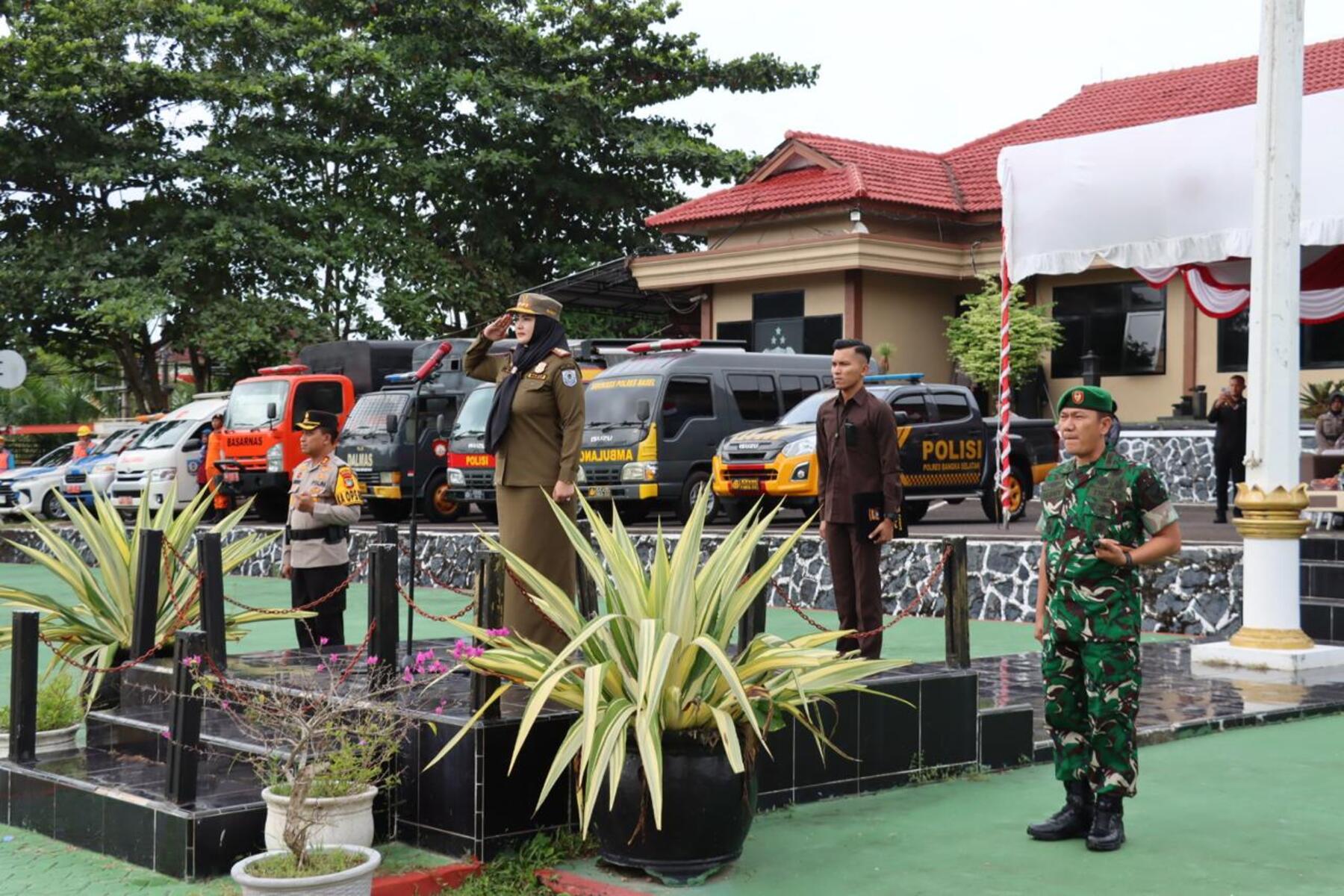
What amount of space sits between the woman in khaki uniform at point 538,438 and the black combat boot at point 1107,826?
272 cm

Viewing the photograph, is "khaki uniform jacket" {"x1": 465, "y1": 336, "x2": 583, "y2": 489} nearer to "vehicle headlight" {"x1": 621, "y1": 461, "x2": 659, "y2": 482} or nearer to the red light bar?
"vehicle headlight" {"x1": 621, "y1": 461, "x2": 659, "y2": 482}

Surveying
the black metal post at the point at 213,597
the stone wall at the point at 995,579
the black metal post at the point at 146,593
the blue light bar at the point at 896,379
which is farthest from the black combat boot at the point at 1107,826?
the blue light bar at the point at 896,379

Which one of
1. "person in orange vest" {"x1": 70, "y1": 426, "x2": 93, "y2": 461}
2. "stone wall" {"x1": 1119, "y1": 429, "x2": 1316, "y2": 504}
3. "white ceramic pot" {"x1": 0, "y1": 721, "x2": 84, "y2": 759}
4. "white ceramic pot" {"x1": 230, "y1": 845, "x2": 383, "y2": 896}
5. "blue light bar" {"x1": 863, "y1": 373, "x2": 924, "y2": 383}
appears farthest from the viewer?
"person in orange vest" {"x1": 70, "y1": 426, "x2": 93, "y2": 461}

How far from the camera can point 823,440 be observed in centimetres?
931

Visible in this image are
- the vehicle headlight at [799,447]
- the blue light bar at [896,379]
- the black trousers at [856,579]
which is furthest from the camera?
the blue light bar at [896,379]

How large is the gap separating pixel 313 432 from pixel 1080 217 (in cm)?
680

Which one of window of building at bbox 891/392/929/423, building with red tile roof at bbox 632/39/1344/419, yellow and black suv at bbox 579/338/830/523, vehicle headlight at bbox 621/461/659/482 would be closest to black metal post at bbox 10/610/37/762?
yellow and black suv at bbox 579/338/830/523

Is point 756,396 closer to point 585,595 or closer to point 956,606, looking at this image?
point 585,595

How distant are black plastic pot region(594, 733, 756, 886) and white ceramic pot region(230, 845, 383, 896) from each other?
0.87 m

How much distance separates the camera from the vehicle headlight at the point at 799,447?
18.0m

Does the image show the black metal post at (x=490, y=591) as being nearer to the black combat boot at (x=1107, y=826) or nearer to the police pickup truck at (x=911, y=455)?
the black combat boot at (x=1107, y=826)

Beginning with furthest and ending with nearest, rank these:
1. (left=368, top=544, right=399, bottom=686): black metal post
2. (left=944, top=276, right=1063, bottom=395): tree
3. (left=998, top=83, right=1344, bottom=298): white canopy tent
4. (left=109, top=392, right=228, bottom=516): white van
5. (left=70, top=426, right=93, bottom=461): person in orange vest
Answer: (left=70, top=426, right=93, bottom=461): person in orange vest < (left=944, top=276, right=1063, bottom=395): tree < (left=109, top=392, right=228, bottom=516): white van < (left=998, top=83, right=1344, bottom=298): white canopy tent < (left=368, top=544, right=399, bottom=686): black metal post

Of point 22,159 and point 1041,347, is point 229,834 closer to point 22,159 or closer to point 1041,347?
point 1041,347

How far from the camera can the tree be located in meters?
27.1
